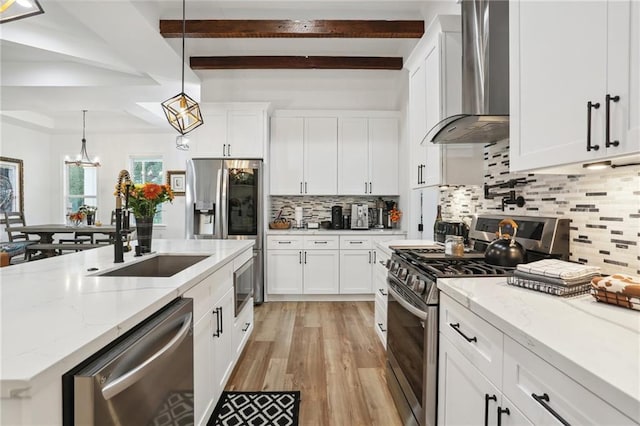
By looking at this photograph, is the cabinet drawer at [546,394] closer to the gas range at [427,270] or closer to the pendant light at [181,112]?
the gas range at [427,270]

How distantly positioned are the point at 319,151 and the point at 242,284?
8.06 ft

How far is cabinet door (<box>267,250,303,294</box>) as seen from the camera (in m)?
4.30

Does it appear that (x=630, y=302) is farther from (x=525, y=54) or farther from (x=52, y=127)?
(x=52, y=127)

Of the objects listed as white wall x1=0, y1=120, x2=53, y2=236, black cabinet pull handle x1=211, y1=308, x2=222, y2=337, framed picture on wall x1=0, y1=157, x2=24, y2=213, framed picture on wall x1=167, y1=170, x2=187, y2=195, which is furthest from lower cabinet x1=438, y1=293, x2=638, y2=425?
framed picture on wall x1=0, y1=157, x2=24, y2=213

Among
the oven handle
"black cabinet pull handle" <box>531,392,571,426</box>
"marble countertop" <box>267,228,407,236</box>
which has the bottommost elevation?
the oven handle

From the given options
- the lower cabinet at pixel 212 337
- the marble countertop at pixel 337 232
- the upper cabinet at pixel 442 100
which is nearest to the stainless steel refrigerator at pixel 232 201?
the marble countertop at pixel 337 232

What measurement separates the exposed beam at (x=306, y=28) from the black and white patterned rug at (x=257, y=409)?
10.7 feet

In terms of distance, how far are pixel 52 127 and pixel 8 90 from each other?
221cm

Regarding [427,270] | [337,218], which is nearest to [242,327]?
[427,270]

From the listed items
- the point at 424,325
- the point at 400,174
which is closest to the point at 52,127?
the point at 400,174

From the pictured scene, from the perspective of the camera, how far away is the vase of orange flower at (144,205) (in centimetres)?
219

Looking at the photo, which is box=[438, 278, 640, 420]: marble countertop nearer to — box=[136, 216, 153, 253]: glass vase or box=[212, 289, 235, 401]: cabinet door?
box=[212, 289, 235, 401]: cabinet door

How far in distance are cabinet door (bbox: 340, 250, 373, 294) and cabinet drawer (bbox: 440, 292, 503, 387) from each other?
2808 millimetres

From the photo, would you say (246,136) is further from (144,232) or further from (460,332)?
(460,332)
